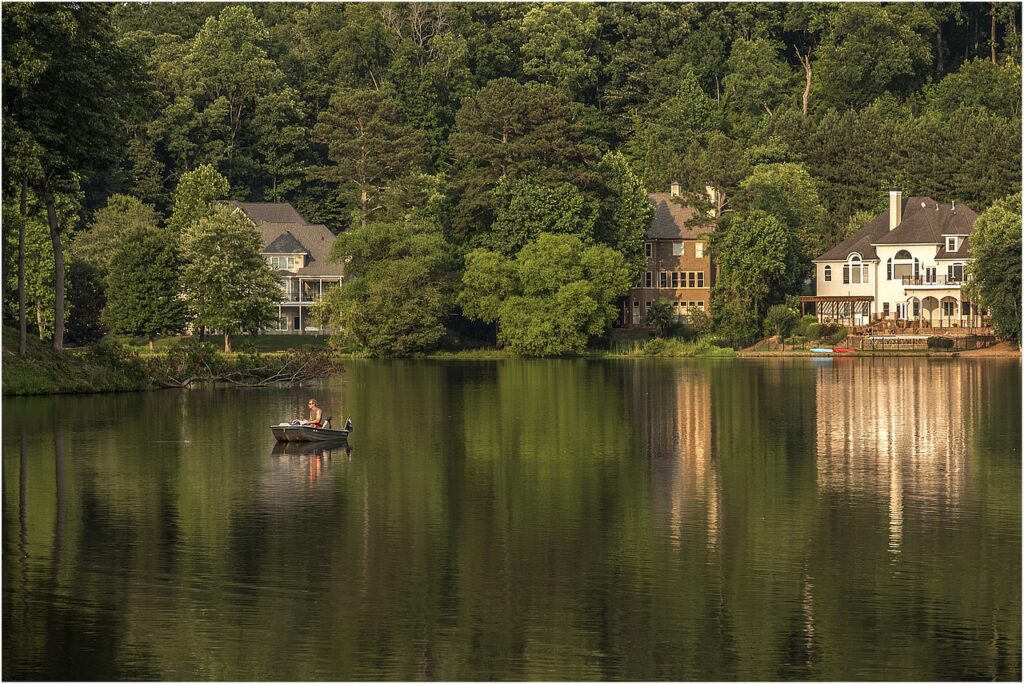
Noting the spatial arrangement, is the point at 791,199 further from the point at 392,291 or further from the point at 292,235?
the point at 292,235

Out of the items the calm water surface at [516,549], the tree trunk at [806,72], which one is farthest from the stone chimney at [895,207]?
the calm water surface at [516,549]

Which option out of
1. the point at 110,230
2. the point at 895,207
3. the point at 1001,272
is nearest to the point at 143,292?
the point at 110,230

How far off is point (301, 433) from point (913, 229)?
8369 centimetres

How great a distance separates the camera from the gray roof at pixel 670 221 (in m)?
133

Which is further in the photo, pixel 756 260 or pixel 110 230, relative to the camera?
pixel 110 230

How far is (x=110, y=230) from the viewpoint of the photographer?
12319 centimetres

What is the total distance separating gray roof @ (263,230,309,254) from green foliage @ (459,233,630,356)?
2735cm

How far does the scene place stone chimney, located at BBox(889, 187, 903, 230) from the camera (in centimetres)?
12600

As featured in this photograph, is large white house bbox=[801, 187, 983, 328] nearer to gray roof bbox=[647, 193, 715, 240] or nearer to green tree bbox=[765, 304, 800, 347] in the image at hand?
green tree bbox=[765, 304, 800, 347]

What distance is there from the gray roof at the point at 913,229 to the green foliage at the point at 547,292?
21098 mm

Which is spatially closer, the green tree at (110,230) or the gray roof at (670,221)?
the green tree at (110,230)

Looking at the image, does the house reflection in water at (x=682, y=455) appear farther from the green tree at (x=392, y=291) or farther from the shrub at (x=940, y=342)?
the shrub at (x=940, y=342)

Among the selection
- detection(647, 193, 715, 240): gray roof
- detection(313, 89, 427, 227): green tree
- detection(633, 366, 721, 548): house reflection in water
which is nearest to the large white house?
detection(647, 193, 715, 240): gray roof

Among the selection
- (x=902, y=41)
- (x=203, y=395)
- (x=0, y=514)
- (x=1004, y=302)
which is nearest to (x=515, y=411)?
(x=203, y=395)
